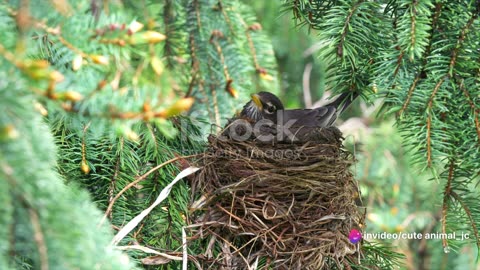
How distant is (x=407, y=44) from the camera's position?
6.60ft

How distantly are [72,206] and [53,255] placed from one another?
0.11 m

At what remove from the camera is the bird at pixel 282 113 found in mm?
3178

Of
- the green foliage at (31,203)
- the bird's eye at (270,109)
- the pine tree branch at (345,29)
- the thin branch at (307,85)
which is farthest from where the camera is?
the thin branch at (307,85)

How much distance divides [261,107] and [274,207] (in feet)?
3.65

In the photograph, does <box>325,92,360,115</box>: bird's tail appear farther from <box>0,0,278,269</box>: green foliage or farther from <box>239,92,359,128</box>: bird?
<box>0,0,278,269</box>: green foliage

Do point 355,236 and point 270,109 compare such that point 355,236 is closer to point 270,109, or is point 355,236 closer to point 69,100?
point 270,109

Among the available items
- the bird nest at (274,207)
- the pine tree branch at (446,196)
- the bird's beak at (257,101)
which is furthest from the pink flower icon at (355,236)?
the bird's beak at (257,101)

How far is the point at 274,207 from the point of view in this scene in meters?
2.35

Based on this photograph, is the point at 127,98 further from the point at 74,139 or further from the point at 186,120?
the point at 186,120

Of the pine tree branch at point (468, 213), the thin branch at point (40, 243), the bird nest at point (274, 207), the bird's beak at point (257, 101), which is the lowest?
the bird's beak at point (257, 101)

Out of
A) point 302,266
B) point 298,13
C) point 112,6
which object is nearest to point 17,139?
point 112,6

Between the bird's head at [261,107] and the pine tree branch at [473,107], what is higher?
the pine tree branch at [473,107]

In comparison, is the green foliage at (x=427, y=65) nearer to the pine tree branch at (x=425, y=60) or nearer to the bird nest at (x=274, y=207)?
the pine tree branch at (x=425, y=60)

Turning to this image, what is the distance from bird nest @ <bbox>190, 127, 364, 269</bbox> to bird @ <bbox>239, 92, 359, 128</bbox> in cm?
48
